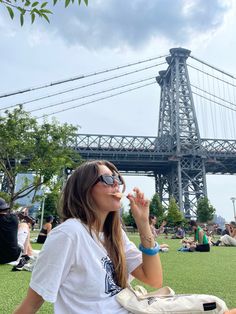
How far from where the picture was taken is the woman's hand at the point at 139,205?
6.11 feet

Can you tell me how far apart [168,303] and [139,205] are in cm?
55

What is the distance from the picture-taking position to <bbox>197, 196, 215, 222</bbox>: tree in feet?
148

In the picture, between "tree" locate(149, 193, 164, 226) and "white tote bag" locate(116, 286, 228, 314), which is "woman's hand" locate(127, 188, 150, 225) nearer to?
"white tote bag" locate(116, 286, 228, 314)

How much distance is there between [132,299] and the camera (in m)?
1.61

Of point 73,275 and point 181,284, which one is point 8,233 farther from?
point 73,275

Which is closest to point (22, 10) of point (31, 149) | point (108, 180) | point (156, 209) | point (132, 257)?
point (108, 180)

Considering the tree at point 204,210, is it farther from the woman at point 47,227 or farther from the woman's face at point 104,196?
the woman's face at point 104,196

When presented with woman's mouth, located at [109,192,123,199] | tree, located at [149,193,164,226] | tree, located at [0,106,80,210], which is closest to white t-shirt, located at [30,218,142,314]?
woman's mouth, located at [109,192,123,199]

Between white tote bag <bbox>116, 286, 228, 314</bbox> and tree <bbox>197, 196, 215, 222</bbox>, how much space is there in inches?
1799

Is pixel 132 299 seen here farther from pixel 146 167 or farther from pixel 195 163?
pixel 146 167

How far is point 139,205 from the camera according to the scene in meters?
1.87

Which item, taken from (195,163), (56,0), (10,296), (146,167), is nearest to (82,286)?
(56,0)

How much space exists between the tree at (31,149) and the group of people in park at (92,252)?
16165 mm

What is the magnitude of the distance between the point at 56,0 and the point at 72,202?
133 cm
